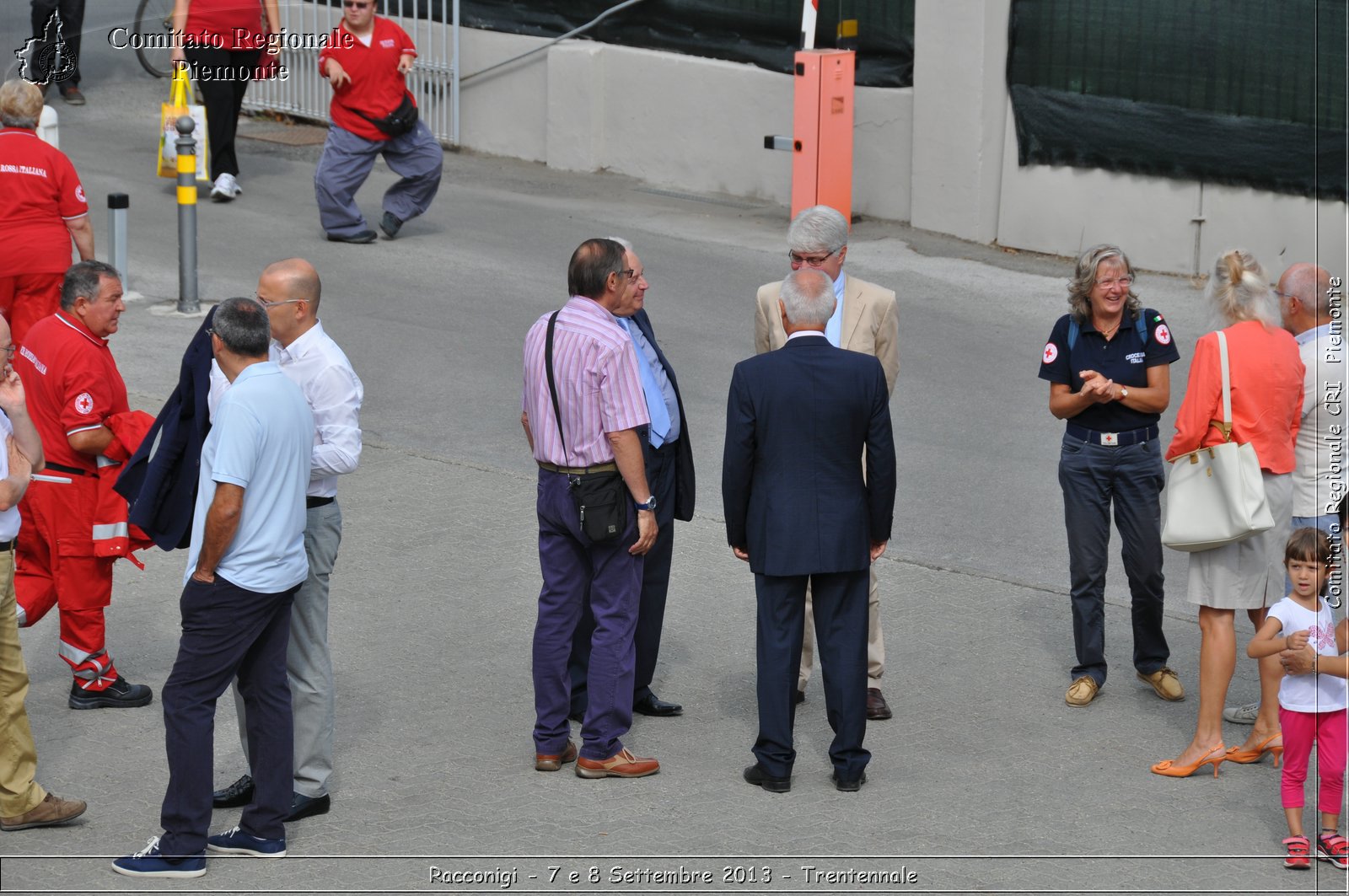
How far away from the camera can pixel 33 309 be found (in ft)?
31.3

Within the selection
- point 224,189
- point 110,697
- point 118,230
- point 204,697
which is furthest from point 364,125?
point 204,697

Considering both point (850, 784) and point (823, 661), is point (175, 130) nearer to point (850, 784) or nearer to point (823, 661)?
point (823, 661)

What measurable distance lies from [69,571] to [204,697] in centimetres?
162

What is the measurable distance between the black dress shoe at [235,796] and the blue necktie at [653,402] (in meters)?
1.92

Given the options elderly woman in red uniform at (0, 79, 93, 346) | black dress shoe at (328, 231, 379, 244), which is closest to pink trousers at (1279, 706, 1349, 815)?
elderly woman in red uniform at (0, 79, 93, 346)

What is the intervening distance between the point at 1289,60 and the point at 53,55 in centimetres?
1343

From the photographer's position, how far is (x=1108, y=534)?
6.77m

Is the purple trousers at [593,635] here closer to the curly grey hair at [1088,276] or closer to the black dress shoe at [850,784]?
the black dress shoe at [850,784]

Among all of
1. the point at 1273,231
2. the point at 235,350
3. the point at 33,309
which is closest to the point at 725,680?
the point at 235,350

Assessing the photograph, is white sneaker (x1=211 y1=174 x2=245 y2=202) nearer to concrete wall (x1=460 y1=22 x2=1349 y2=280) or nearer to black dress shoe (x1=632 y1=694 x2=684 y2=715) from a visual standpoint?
concrete wall (x1=460 y1=22 x2=1349 y2=280)

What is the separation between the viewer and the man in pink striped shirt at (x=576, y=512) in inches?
229

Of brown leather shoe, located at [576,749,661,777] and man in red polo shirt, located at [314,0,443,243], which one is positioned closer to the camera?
brown leather shoe, located at [576,749,661,777]

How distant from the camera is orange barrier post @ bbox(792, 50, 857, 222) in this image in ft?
46.2

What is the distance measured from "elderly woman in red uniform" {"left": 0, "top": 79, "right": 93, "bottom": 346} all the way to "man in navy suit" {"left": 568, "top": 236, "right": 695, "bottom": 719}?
4419 mm
